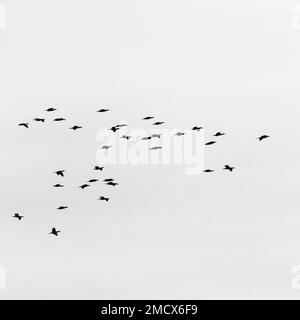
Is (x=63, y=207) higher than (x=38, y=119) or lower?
lower

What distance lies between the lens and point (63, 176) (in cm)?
13700
